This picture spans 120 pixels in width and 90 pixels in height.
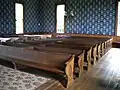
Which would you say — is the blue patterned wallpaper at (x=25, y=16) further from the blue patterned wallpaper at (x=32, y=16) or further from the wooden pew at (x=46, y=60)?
the wooden pew at (x=46, y=60)

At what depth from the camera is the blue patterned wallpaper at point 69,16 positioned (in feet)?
30.7

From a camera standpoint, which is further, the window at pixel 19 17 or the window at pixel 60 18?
the window at pixel 60 18

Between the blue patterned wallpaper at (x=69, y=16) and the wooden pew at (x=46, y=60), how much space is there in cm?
532

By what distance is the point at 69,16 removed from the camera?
10.9 meters

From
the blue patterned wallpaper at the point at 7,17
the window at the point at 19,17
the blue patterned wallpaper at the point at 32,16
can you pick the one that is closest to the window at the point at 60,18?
the blue patterned wallpaper at the point at 32,16

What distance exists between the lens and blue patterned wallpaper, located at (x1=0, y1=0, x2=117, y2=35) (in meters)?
9.37

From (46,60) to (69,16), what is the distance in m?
7.58

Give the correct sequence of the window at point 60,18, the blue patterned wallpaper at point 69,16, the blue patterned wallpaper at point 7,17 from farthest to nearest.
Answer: the window at point 60,18, the blue patterned wallpaper at point 69,16, the blue patterned wallpaper at point 7,17

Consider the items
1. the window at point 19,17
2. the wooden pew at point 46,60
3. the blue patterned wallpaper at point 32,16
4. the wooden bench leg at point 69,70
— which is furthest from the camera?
the blue patterned wallpaper at point 32,16

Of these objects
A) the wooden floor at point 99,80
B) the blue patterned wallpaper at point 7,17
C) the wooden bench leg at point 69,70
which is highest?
the blue patterned wallpaper at point 7,17

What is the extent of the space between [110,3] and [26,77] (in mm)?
7772

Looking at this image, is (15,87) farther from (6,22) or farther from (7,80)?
(6,22)

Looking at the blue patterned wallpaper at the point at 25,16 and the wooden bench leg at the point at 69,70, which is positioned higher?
the blue patterned wallpaper at the point at 25,16

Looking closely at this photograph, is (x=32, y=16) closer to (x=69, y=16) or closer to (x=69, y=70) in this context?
(x=69, y=16)
